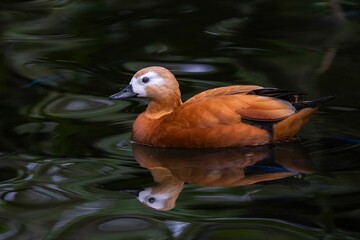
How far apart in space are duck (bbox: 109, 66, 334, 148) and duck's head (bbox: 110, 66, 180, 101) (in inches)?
7.1

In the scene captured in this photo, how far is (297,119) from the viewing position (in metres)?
6.95

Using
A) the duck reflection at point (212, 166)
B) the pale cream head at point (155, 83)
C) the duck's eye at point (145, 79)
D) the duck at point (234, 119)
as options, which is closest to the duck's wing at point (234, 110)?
the duck at point (234, 119)

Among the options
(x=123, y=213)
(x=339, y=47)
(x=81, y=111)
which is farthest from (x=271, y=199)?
(x=339, y=47)

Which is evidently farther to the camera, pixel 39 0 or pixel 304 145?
pixel 39 0

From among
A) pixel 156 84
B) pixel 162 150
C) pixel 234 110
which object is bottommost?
pixel 162 150

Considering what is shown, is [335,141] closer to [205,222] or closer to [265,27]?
[205,222]

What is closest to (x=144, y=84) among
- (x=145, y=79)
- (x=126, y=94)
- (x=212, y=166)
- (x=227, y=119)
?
(x=145, y=79)

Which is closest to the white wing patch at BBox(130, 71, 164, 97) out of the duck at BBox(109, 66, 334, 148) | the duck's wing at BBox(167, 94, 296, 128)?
the duck at BBox(109, 66, 334, 148)

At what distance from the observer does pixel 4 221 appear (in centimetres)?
578

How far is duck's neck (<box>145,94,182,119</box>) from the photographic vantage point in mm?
7266

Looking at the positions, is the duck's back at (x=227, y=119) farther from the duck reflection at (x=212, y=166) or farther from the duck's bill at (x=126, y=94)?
the duck's bill at (x=126, y=94)

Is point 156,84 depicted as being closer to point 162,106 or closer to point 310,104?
point 162,106

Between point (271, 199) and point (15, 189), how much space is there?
1.65 meters

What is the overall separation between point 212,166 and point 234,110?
487 mm
